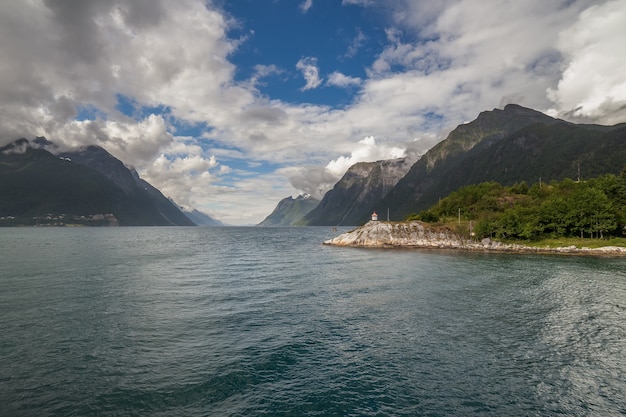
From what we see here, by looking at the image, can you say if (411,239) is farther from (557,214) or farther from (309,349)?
(309,349)

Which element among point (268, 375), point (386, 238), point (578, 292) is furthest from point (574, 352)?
point (386, 238)

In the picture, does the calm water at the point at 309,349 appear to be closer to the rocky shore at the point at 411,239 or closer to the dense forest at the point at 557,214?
the dense forest at the point at 557,214

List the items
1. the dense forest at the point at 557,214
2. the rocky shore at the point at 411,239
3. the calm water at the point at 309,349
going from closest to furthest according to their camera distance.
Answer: the calm water at the point at 309,349
the dense forest at the point at 557,214
the rocky shore at the point at 411,239

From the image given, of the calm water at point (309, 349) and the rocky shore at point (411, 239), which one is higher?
the rocky shore at point (411, 239)

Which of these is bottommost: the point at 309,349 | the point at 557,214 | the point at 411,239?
the point at 309,349

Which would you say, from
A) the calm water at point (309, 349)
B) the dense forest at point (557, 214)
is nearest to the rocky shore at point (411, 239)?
the dense forest at point (557, 214)

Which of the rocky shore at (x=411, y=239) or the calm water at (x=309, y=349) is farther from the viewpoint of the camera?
the rocky shore at (x=411, y=239)

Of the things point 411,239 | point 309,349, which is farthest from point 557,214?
point 309,349

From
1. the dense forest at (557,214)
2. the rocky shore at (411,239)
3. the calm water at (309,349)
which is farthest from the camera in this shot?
the rocky shore at (411,239)

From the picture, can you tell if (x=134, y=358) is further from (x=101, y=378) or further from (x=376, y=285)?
(x=376, y=285)

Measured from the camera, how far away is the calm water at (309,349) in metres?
19.4

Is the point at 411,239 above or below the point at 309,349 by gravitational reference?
above

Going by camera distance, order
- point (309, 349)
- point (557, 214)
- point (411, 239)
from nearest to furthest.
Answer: point (309, 349) → point (557, 214) → point (411, 239)

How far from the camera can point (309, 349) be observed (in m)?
27.3
